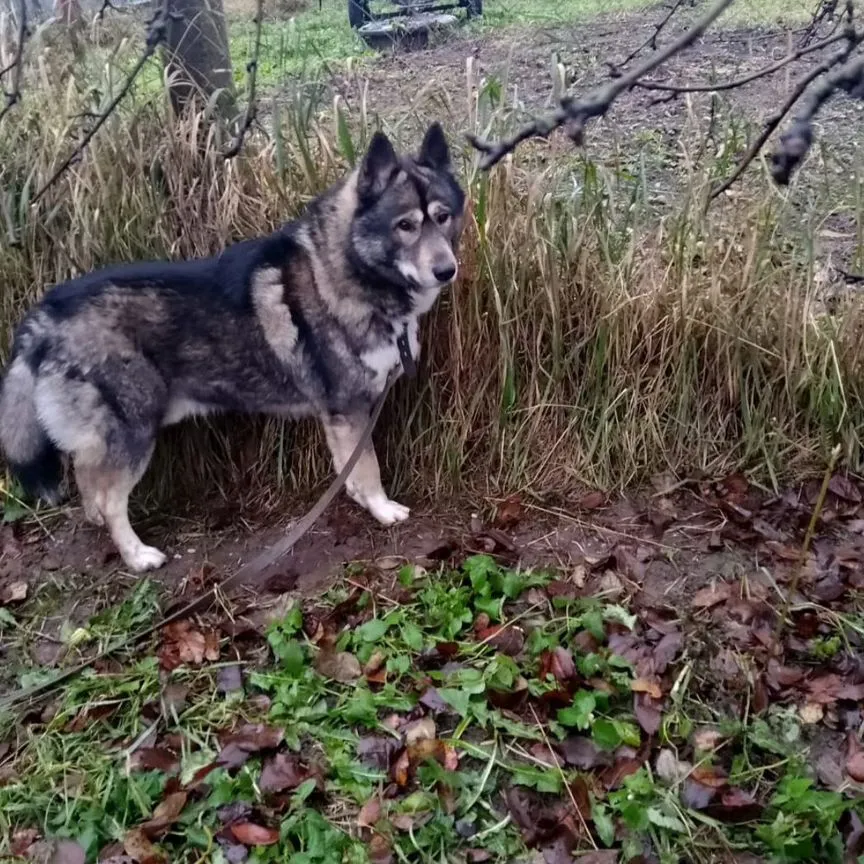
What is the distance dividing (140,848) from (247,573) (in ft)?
3.03

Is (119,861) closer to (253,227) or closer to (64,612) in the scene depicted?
(64,612)

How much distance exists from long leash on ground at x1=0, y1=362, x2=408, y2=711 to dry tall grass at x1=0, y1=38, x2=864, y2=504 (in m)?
0.29

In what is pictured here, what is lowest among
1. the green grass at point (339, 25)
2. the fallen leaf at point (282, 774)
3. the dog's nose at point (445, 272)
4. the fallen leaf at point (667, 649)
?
the fallen leaf at point (282, 774)

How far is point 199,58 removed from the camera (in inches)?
139

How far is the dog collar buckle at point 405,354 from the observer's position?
3.11 metres

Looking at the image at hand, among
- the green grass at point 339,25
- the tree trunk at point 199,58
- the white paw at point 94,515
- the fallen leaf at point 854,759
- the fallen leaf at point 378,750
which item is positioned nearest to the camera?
the fallen leaf at point 854,759

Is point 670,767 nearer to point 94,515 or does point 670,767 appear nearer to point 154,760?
point 154,760

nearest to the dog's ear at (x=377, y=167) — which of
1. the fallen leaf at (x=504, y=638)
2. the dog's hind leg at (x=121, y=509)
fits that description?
the dog's hind leg at (x=121, y=509)

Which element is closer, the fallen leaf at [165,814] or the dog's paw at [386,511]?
the fallen leaf at [165,814]

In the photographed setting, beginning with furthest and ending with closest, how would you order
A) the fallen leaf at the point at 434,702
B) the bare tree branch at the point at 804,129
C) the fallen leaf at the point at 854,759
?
the fallen leaf at the point at 434,702, the fallen leaf at the point at 854,759, the bare tree branch at the point at 804,129

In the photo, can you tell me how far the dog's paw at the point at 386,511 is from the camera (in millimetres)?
3328

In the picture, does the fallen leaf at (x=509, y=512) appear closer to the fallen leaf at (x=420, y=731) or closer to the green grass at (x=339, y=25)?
the fallen leaf at (x=420, y=731)

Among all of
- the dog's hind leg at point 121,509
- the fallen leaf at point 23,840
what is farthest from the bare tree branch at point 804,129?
the dog's hind leg at point 121,509

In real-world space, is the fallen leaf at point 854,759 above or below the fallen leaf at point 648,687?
below
